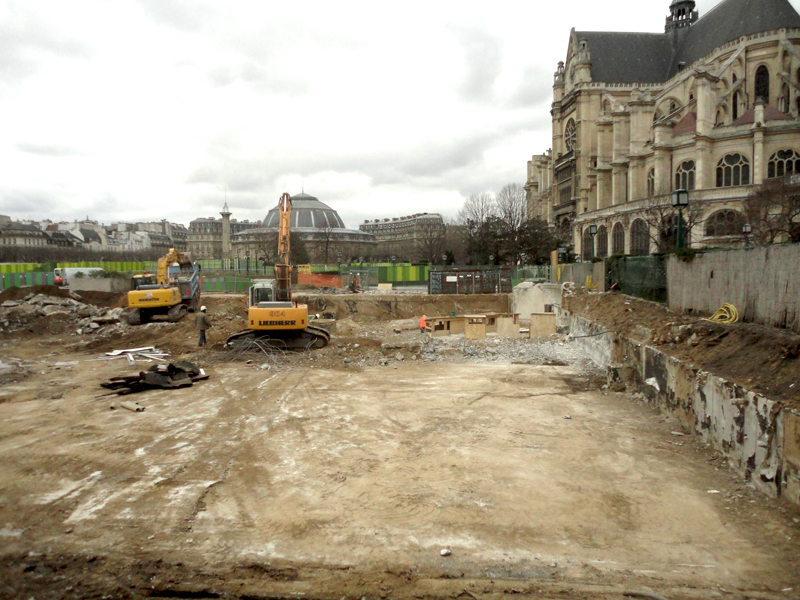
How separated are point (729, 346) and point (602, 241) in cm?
3985

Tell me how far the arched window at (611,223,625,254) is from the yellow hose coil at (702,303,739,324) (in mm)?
34766

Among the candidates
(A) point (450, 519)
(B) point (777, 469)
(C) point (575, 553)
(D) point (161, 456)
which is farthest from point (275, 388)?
(B) point (777, 469)

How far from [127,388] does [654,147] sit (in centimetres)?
4206

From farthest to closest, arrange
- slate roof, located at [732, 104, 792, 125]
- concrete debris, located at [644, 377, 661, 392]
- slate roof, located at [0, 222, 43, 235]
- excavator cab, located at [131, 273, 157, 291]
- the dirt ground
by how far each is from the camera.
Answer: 1. slate roof, located at [0, 222, 43, 235]
2. slate roof, located at [732, 104, 792, 125]
3. excavator cab, located at [131, 273, 157, 291]
4. concrete debris, located at [644, 377, 661, 392]
5. the dirt ground

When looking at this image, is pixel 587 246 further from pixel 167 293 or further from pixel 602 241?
pixel 167 293

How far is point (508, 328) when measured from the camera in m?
22.6

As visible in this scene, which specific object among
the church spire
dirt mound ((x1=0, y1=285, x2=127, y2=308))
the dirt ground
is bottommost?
the dirt ground

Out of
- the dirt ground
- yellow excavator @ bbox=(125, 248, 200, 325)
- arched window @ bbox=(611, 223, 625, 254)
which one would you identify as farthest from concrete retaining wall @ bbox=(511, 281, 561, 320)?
arched window @ bbox=(611, 223, 625, 254)

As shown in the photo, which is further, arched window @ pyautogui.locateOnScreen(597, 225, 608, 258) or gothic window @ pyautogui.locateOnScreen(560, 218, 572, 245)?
gothic window @ pyautogui.locateOnScreen(560, 218, 572, 245)

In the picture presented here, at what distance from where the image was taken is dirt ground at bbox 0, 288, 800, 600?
16.7 feet

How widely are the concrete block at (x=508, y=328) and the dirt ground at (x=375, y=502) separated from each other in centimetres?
958

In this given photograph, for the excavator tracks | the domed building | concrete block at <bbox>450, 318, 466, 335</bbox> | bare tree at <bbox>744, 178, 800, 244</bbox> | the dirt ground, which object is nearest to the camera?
the dirt ground

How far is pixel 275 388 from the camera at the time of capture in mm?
13633

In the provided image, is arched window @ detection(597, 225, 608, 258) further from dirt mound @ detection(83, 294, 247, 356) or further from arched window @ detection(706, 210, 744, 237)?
dirt mound @ detection(83, 294, 247, 356)
